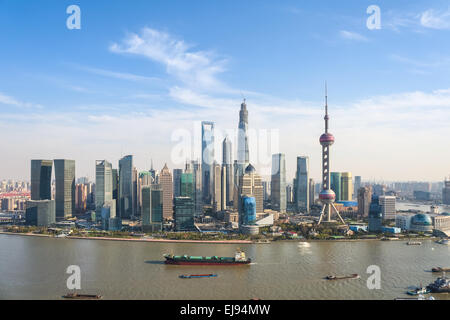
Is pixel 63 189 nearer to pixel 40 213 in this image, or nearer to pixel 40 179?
pixel 40 179

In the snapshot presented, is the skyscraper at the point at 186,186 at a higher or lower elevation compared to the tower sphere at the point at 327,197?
higher

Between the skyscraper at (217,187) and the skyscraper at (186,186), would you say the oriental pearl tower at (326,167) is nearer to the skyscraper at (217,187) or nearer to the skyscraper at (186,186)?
the skyscraper at (186,186)

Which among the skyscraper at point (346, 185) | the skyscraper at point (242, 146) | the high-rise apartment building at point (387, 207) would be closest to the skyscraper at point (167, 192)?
the skyscraper at point (242, 146)

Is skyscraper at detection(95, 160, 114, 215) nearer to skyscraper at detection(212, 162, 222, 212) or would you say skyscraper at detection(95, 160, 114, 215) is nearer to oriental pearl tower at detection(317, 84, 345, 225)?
skyscraper at detection(212, 162, 222, 212)

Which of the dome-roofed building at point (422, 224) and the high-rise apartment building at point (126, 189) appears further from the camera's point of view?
the high-rise apartment building at point (126, 189)

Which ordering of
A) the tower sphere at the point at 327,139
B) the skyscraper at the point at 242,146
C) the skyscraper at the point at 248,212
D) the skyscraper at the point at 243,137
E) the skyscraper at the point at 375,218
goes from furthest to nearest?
the skyscraper at the point at 243,137
the skyscraper at the point at 242,146
the tower sphere at the point at 327,139
the skyscraper at the point at 248,212
the skyscraper at the point at 375,218

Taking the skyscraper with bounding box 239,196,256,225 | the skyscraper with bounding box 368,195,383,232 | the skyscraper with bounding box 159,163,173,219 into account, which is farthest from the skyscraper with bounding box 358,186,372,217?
the skyscraper with bounding box 159,163,173,219
